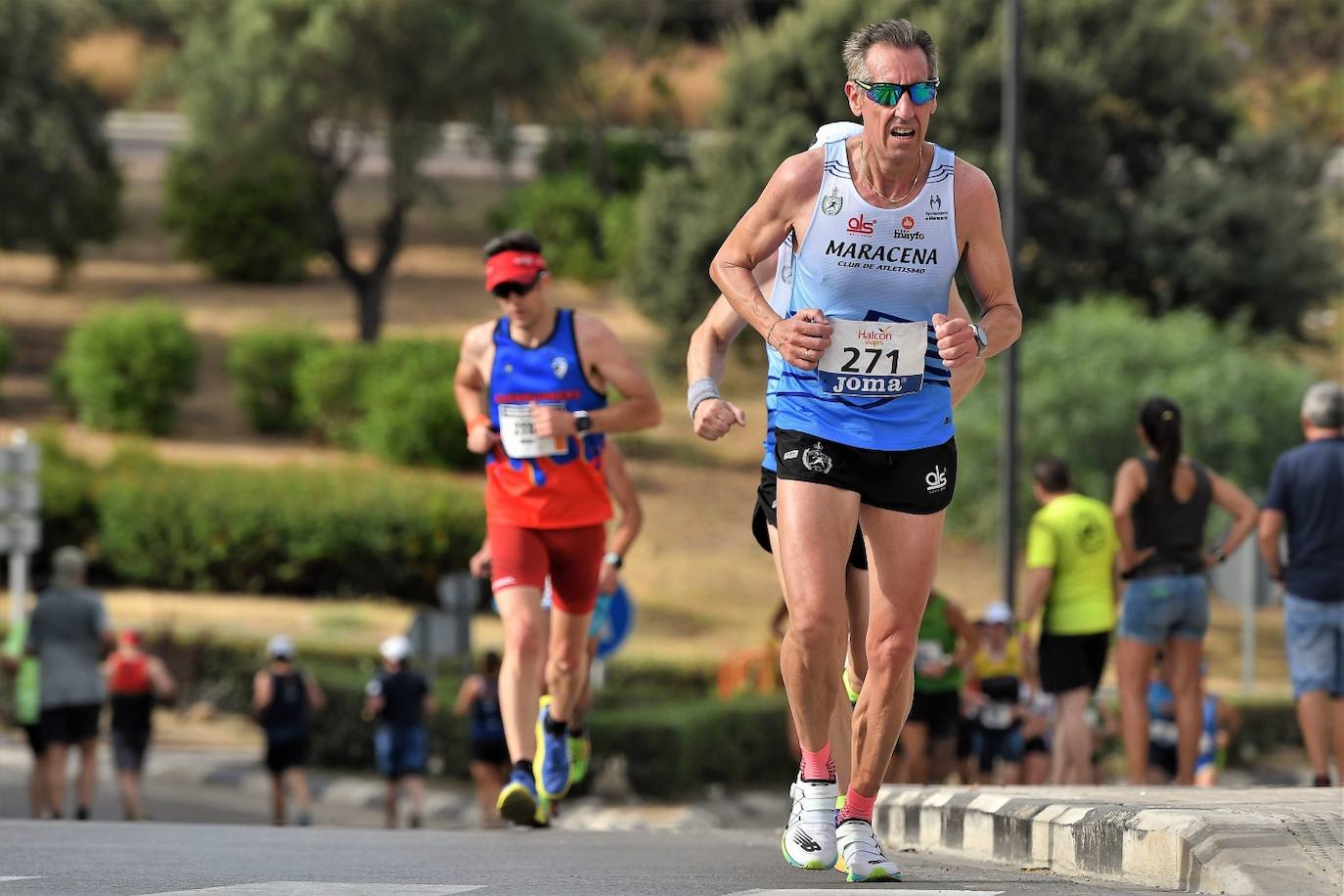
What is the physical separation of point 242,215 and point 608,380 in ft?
136

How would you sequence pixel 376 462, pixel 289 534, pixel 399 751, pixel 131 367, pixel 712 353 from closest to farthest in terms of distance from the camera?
1. pixel 712 353
2. pixel 399 751
3. pixel 289 534
4. pixel 376 462
5. pixel 131 367

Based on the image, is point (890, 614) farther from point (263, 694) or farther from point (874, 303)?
point (263, 694)

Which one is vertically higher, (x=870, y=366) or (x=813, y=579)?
(x=870, y=366)

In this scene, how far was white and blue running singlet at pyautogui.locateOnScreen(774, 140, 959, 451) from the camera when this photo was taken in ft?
21.8

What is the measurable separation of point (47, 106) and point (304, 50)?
490 centimetres

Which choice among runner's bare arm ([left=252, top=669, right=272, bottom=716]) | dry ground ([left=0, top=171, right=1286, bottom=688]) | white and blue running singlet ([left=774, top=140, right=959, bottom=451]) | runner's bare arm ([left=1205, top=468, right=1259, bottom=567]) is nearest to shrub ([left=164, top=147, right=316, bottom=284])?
dry ground ([left=0, top=171, right=1286, bottom=688])

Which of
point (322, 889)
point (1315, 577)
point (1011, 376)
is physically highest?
point (1011, 376)

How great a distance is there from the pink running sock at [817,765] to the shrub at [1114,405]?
28475 mm

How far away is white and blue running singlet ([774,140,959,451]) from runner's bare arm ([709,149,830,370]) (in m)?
0.06

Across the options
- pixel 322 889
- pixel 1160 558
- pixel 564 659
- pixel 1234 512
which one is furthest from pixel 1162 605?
pixel 322 889

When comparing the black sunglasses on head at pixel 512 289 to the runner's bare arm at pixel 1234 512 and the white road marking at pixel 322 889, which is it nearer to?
the white road marking at pixel 322 889

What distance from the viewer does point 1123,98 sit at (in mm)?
43812

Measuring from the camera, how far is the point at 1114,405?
35.4m

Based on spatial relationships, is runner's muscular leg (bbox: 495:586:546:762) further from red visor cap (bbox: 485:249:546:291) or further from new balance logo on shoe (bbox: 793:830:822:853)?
new balance logo on shoe (bbox: 793:830:822:853)
